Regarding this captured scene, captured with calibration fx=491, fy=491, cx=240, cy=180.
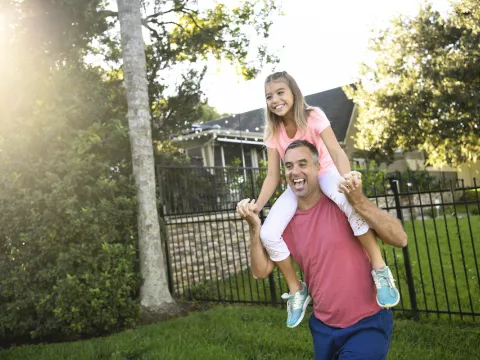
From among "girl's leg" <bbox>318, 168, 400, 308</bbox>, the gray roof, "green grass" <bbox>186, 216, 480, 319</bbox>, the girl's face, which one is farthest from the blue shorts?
the gray roof

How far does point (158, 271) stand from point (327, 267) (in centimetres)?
563

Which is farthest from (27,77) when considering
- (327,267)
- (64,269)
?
(327,267)

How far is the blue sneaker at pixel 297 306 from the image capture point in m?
2.87

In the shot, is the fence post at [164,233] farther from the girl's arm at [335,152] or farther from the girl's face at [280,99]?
the girl's arm at [335,152]

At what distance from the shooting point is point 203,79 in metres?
11.2

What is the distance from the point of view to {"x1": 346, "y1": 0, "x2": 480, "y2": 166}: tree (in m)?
18.8

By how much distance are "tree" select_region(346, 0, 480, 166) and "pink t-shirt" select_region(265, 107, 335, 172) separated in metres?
17.4

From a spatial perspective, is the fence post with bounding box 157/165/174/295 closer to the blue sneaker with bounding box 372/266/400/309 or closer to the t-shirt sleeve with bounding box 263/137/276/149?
the t-shirt sleeve with bounding box 263/137/276/149

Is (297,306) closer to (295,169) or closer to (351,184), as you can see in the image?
(295,169)

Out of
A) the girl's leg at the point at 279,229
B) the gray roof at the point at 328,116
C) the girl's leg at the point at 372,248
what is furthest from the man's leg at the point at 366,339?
the gray roof at the point at 328,116

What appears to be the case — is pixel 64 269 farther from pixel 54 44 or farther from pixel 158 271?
pixel 54 44

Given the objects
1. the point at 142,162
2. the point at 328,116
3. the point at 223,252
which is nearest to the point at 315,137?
the point at 142,162

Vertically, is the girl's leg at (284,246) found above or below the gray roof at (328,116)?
below

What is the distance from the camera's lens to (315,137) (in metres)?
3.10
